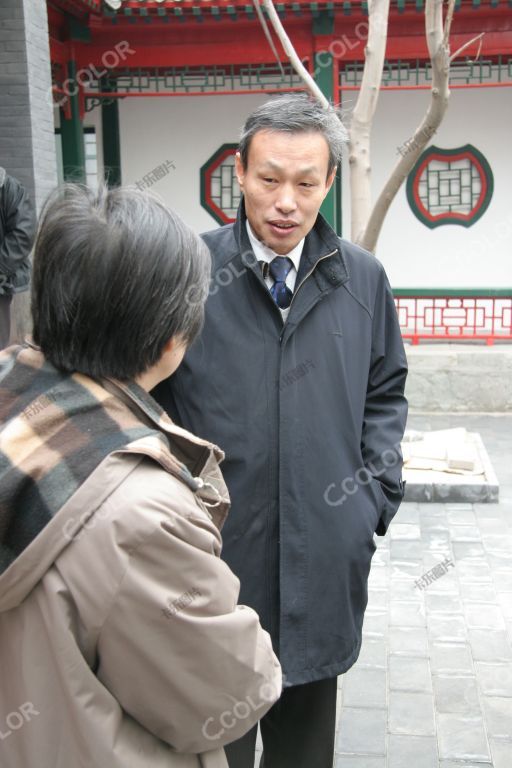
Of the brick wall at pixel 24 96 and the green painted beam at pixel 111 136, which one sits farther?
the green painted beam at pixel 111 136

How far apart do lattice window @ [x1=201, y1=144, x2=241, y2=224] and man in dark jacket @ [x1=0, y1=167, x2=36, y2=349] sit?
361 centimetres

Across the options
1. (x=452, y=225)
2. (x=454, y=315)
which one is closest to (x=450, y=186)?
(x=452, y=225)

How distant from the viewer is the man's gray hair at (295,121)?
80.4 inches

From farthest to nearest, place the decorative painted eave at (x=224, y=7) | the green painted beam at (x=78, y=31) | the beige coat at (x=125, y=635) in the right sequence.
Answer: the green painted beam at (x=78, y=31) → the decorative painted eave at (x=224, y=7) → the beige coat at (x=125, y=635)

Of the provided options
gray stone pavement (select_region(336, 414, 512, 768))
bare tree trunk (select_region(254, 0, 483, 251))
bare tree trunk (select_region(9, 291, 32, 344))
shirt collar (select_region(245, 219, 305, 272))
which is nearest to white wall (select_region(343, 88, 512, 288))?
bare tree trunk (select_region(254, 0, 483, 251))

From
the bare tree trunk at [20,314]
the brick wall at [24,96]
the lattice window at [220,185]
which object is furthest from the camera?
the lattice window at [220,185]

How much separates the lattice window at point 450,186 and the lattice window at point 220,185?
1.85 m

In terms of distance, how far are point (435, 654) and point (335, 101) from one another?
18.9ft

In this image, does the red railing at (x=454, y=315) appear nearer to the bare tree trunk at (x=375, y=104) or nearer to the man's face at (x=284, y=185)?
the bare tree trunk at (x=375, y=104)

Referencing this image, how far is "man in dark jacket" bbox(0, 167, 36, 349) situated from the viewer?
5723 mm

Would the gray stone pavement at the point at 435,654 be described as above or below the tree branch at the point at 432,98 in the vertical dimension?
below

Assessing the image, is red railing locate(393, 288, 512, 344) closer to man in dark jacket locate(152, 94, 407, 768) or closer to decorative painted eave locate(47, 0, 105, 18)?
decorative painted eave locate(47, 0, 105, 18)

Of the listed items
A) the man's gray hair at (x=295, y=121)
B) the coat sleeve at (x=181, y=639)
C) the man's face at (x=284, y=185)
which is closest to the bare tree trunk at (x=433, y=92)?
the man's gray hair at (x=295, y=121)

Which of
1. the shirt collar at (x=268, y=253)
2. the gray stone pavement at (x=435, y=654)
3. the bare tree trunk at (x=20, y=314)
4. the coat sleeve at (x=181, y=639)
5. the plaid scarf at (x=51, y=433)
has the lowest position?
the gray stone pavement at (x=435, y=654)
